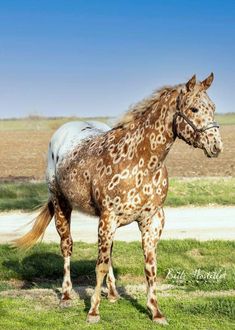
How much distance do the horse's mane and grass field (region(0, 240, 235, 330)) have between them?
93.8 inches

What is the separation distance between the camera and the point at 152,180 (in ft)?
23.7

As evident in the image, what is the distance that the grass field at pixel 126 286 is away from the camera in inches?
292

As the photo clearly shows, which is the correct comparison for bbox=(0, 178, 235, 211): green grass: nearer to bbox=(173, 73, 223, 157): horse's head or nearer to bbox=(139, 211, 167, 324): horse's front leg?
bbox=(139, 211, 167, 324): horse's front leg

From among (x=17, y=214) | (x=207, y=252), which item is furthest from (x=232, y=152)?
(x=207, y=252)

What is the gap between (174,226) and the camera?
1577 centimetres

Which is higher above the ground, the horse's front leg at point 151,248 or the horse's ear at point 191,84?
the horse's ear at point 191,84

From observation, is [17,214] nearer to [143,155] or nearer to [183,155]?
[143,155]

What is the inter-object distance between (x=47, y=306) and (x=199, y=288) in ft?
7.90

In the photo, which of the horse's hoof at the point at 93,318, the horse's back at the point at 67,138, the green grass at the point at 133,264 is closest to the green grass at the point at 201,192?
the green grass at the point at 133,264

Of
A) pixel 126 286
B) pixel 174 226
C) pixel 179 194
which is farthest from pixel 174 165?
pixel 126 286

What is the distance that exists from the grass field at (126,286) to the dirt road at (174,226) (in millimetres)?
1442

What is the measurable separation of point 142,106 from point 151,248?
171cm

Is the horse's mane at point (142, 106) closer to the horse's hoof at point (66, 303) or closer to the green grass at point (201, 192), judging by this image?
the horse's hoof at point (66, 303)

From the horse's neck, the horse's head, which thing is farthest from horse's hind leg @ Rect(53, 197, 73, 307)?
the horse's head
